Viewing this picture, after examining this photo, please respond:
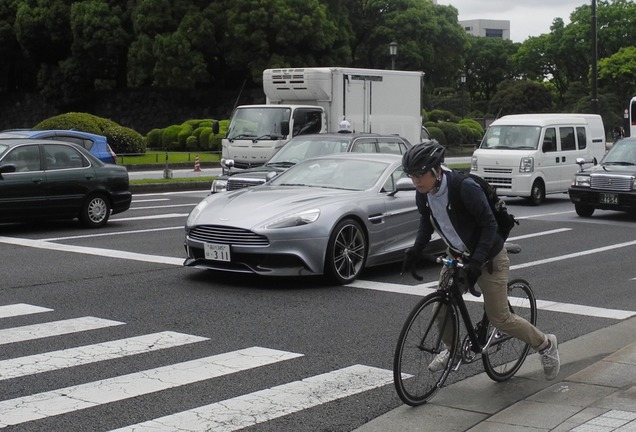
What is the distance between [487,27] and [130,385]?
193069mm

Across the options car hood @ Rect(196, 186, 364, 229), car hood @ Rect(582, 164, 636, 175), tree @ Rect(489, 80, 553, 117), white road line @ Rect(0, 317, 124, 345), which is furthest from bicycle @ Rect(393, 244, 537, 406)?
tree @ Rect(489, 80, 553, 117)

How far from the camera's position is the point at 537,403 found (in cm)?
614

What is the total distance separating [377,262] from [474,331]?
5186 millimetres

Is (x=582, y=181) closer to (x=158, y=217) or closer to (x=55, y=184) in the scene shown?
(x=158, y=217)

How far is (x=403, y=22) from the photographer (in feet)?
212

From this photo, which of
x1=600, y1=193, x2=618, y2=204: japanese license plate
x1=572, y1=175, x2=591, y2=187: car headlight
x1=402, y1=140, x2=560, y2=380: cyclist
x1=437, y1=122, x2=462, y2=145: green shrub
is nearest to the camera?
x1=402, y1=140, x2=560, y2=380: cyclist

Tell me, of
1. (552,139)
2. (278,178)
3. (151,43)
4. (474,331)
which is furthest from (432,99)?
(474,331)

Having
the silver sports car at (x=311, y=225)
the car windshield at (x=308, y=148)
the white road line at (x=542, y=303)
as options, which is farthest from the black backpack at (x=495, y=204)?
the car windshield at (x=308, y=148)

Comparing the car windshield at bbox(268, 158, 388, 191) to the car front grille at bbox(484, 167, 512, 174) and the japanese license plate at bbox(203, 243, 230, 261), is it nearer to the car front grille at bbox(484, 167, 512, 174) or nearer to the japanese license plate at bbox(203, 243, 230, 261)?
the japanese license plate at bbox(203, 243, 230, 261)

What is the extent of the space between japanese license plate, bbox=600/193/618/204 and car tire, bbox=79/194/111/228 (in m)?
9.72

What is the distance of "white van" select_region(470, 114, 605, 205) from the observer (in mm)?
22891

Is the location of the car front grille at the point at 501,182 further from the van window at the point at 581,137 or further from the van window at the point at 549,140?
the van window at the point at 581,137

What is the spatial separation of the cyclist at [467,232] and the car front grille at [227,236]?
4356mm

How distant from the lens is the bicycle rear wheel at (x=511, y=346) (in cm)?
664
